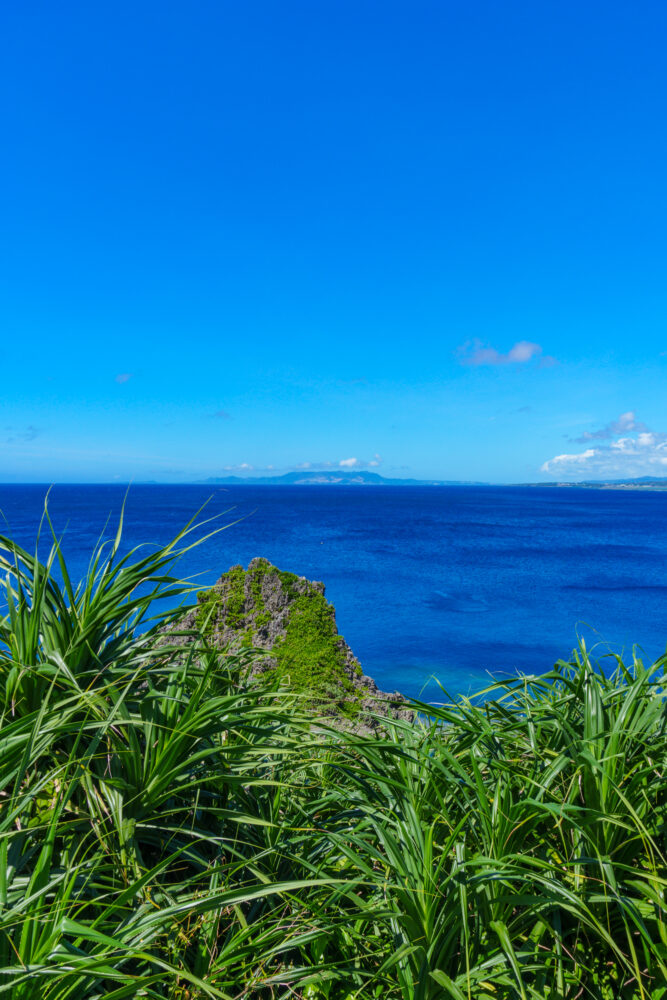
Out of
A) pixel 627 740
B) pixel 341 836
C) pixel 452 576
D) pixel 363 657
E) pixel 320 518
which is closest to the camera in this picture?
pixel 341 836

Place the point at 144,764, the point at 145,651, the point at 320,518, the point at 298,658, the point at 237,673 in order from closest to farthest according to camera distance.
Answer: the point at 144,764
the point at 145,651
the point at 237,673
the point at 298,658
the point at 320,518

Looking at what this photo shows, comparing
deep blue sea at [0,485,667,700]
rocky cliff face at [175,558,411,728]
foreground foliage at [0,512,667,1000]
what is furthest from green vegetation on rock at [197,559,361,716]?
foreground foliage at [0,512,667,1000]

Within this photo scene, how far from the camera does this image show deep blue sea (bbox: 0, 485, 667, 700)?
2450 centimetres

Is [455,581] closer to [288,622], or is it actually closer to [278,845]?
[288,622]

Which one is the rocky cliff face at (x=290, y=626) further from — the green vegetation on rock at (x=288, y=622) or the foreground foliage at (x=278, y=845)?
the foreground foliage at (x=278, y=845)

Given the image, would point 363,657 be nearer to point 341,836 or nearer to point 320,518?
point 341,836

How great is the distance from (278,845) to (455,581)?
139 ft

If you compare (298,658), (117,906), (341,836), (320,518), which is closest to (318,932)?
(341,836)

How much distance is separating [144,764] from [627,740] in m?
2.05

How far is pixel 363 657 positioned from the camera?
78.4ft

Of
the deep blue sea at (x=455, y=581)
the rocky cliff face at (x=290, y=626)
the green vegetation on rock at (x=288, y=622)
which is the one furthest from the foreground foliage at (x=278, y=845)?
the green vegetation on rock at (x=288, y=622)

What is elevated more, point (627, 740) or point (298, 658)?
point (627, 740)

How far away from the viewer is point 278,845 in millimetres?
2203

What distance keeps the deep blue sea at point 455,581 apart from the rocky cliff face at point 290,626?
9.75 ft
